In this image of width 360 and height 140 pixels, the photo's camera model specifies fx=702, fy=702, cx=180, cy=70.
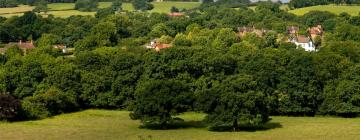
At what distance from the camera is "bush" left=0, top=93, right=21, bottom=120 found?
180 ft

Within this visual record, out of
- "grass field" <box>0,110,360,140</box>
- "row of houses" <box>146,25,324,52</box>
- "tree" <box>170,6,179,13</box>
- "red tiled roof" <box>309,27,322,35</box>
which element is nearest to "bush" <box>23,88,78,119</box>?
"grass field" <box>0,110,360,140</box>

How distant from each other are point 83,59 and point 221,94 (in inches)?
770

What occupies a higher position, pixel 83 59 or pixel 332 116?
pixel 83 59

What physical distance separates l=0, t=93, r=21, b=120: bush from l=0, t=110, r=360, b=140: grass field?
38.8 inches

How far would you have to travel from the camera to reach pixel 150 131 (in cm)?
5188

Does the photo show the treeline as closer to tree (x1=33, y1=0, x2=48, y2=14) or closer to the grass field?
tree (x1=33, y1=0, x2=48, y2=14)

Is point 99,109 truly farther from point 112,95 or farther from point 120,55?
point 120,55

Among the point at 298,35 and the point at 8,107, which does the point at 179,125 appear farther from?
the point at 298,35

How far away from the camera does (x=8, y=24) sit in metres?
121

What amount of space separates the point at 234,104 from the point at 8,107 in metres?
18.0

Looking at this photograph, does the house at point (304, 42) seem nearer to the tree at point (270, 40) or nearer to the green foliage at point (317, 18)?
the tree at point (270, 40)

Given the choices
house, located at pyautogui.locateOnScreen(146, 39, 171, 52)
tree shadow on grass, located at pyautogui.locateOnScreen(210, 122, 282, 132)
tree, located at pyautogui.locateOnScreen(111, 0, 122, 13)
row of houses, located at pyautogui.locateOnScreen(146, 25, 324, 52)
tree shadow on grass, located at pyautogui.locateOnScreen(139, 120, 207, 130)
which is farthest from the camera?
tree, located at pyautogui.locateOnScreen(111, 0, 122, 13)

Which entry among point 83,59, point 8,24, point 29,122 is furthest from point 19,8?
point 29,122

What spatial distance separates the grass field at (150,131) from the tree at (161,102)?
103 cm
